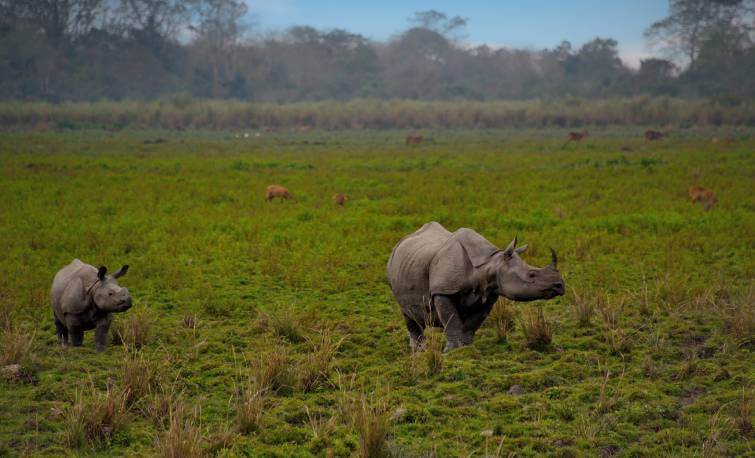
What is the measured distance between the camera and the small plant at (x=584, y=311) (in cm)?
835

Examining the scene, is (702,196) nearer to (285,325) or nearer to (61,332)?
(285,325)

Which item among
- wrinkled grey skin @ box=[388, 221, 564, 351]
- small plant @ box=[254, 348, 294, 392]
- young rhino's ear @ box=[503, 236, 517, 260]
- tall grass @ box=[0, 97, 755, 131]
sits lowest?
small plant @ box=[254, 348, 294, 392]

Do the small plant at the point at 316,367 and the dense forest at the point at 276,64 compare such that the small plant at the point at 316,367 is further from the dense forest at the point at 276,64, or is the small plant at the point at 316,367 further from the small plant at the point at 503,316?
the dense forest at the point at 276,64

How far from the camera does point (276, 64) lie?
85500 millimetres

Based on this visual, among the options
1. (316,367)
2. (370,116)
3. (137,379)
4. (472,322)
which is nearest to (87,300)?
(137,379)

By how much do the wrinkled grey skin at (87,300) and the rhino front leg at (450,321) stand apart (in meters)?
2.70

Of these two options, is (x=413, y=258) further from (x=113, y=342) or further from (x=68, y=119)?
(x=68, y=119)

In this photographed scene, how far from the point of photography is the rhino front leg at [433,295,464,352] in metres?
7.08

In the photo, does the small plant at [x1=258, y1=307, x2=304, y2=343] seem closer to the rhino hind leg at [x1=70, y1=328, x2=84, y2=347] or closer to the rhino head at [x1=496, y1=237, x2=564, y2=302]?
the rhino hind leg at [x1=70, y1=328, x2=84, y2=347]

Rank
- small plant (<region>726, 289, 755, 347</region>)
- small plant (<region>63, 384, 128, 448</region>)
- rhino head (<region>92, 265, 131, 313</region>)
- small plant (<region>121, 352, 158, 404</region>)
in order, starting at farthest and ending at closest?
small plant (<region>726, 289, 755, 347</region>) → rhino head (<region>92, 265, 131, 313</region>) → small plant (<region>121, 352, 158, 404</region>) → small plant (<region>63, 384, 128, 448</region>)

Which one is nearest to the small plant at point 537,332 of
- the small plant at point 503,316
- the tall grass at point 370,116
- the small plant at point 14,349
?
the small plant at point 503,316

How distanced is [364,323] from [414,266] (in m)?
1.57

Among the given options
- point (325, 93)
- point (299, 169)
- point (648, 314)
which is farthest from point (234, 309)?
point (325, 93)

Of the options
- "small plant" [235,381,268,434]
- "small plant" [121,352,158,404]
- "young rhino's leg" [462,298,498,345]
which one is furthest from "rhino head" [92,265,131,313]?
"young rhino's leg" [462,298,498,345]
